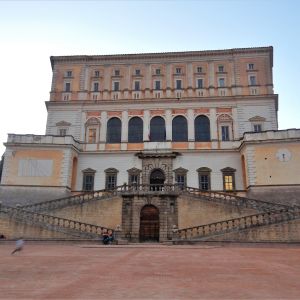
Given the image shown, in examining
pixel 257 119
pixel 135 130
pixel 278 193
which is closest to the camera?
pixel 278 193

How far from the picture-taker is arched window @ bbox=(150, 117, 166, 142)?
37.1 meters

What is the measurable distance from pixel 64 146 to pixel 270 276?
28183mm

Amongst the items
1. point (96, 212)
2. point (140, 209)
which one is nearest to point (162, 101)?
point (140, 209)

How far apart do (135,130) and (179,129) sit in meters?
5.16

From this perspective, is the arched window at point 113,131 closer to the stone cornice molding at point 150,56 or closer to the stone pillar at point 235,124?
the stone cornice molding at point 150,56

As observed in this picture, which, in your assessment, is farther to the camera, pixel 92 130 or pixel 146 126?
pixel 92 130

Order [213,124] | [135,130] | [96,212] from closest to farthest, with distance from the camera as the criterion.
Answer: [96,212] < [213,124] < [135,130]

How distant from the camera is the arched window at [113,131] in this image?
37.5 metres

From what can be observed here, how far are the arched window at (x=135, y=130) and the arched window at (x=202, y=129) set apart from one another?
6.47 metres

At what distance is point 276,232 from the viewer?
22094mm

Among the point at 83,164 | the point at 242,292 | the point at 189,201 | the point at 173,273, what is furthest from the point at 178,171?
the point at 242,292

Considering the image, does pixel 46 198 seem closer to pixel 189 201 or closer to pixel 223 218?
pixel 189 201

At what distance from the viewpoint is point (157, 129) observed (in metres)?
37.6

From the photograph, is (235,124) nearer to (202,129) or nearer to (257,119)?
(257,119)
